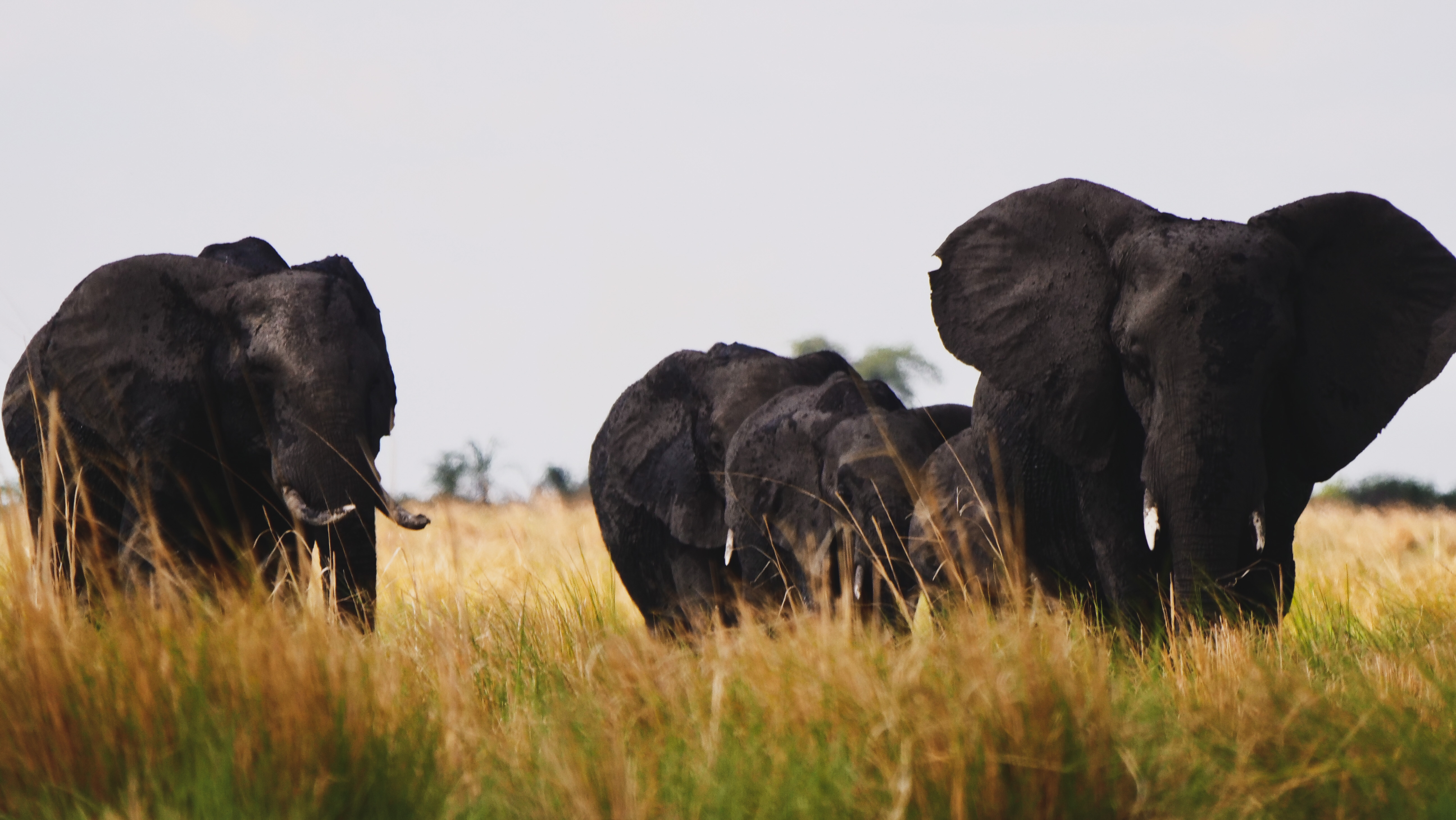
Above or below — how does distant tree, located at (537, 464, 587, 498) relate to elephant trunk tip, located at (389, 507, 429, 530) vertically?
below

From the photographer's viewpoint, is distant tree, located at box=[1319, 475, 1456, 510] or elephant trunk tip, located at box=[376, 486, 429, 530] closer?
elephant trunk tip, located at box=[376, 486, 429, 530]

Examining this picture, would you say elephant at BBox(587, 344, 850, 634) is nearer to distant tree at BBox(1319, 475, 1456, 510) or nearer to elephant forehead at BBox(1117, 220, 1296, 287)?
elephant forehead at BBox(1117, 220, 1296, 287)

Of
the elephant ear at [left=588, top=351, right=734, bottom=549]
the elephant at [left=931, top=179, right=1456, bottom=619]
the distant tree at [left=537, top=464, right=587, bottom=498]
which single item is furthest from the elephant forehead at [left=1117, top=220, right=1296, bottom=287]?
the distant tree at [left=537, top=464, right=587, bottom=498]

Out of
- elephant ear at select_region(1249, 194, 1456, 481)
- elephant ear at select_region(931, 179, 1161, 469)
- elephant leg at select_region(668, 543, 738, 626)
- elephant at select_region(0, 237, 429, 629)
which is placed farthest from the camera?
elephant leg at select_region(668, 543, 738, 626)

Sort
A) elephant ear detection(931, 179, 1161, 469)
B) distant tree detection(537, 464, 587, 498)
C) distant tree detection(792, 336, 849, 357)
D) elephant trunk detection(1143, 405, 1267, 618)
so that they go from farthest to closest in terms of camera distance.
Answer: distant tree detection(792, 336, 849, 357)
distant tree detection(537, 464, 587, 498)
elephant ear detection(931, 179, 1161, 469)
elephant trunk detection(1143, 405, 1267, 618)

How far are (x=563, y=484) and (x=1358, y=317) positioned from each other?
80.8ft

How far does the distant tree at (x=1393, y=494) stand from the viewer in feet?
105

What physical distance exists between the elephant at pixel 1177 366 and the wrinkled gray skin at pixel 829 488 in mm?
386

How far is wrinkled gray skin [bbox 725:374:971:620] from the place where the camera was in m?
6.45

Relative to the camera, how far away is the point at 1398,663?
17.4 ft

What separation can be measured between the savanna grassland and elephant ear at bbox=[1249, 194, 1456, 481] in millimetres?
1209

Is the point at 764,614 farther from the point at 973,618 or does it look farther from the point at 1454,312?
→ the point at 1454,312

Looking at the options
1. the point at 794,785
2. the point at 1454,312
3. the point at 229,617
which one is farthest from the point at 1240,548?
the point at 229,617

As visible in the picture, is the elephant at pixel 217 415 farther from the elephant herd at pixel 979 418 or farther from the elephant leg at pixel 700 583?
the elephant leg at pixel 700 583
